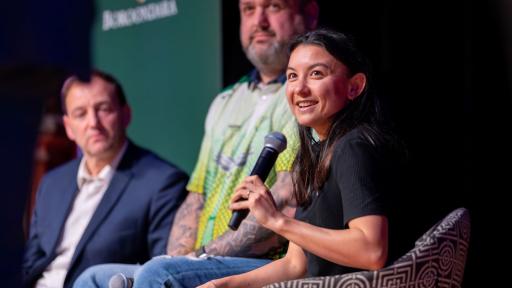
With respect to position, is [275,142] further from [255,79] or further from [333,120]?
[255,79]

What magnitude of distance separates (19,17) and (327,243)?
110 centimetres

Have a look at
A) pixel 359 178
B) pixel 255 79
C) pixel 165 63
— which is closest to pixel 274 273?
pixel 359 178

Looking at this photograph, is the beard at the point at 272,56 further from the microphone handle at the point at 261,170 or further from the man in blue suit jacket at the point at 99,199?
the microphone handle at the point at 261,170

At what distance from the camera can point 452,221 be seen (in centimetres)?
279

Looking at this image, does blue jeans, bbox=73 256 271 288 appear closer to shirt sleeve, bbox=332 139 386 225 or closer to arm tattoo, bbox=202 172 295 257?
arm tattoo, bbox=202 172 295 257

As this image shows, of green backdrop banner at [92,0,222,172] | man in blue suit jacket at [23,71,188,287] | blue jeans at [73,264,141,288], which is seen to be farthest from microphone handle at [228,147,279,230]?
green backdrop banner at [92,0,222,172]

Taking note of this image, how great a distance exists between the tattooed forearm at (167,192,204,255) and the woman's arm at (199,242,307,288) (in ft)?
3.31

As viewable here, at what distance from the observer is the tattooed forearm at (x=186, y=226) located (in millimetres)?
3984

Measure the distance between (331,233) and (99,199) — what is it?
7.14 feet

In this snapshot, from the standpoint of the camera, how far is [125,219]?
430cm

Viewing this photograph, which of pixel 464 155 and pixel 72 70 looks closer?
pixel 72 70

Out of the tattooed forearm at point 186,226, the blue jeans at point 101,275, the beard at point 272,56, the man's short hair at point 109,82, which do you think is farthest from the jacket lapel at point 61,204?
the beard at point 272,56

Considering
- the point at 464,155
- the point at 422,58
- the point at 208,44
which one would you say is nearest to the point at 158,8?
the point at 208,44

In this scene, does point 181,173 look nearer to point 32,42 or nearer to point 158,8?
point 158,8
